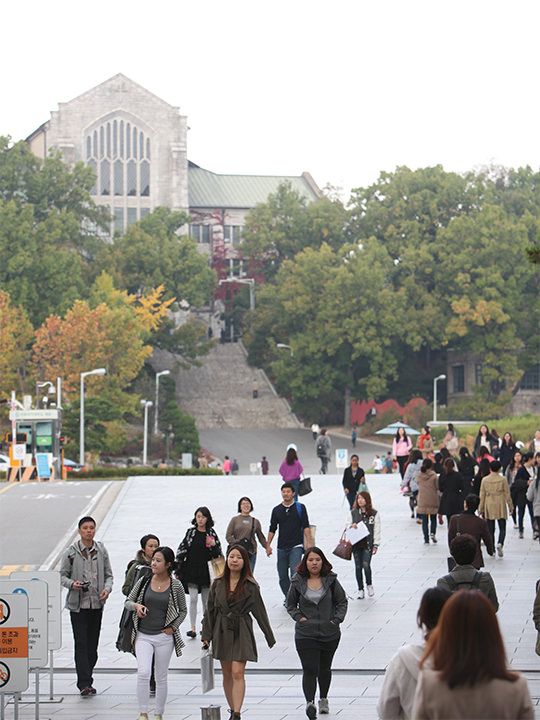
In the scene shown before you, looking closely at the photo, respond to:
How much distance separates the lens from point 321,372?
73.8m

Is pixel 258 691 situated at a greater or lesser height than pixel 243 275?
lesser

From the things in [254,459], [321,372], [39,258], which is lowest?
[254,459]

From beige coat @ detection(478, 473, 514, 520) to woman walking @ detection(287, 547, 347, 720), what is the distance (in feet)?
29.1

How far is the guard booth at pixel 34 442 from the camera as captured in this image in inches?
1636

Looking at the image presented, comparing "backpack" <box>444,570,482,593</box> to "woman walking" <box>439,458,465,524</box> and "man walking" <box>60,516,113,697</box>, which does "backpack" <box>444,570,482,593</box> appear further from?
"woman walking" <box>439,458,465,524</box>

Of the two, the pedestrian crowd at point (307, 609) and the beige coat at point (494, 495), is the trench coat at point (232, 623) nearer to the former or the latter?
the pedestrian crowd at point (307, 609)

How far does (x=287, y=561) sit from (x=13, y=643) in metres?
5.93

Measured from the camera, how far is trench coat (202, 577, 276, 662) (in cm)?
922

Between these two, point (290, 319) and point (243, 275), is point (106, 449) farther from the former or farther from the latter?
point (243, 275)

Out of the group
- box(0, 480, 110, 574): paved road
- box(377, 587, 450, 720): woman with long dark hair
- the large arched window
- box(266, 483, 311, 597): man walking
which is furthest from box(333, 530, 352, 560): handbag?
the large arched window

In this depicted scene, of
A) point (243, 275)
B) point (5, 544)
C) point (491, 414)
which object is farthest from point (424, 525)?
point (243, 275)

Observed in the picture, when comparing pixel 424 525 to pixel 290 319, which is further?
pixel 290 319

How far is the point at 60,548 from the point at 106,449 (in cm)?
3691

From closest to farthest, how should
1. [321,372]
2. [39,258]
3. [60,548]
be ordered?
[60,548], [39,258], [321,372]
